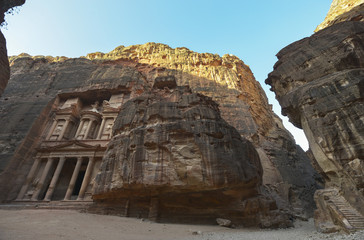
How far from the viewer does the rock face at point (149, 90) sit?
2119cm

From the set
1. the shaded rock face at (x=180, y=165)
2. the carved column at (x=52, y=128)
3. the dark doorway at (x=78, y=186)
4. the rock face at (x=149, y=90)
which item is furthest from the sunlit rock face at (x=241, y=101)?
the dark doorway at (x=78, y=186)

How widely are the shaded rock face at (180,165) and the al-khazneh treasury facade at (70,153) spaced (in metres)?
9.60

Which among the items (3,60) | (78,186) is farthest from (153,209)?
(78,186)

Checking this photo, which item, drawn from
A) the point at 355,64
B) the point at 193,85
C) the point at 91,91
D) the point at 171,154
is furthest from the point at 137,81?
the point at 355,64

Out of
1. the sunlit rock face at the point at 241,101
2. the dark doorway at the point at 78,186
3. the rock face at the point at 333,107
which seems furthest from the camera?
the dark doorway at the point at 78,186

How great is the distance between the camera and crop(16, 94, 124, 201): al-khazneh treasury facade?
67.8 ft

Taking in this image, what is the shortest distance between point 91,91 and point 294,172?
30.4 m

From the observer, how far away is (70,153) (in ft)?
75.4

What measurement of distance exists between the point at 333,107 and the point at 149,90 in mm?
19967

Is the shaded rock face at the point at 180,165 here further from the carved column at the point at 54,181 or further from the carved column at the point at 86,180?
the carved column at the point at 54,181

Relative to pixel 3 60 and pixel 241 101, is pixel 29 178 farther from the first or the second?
pixel 241 101

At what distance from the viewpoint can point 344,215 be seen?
776 cm

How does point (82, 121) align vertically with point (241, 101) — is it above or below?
below

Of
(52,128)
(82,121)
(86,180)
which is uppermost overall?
(82,121)
